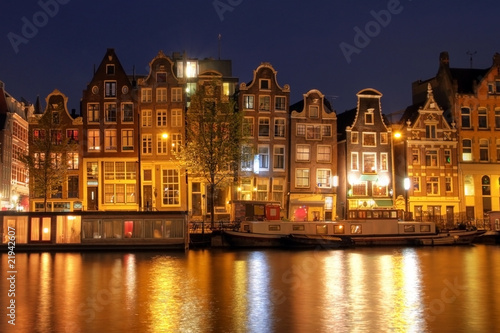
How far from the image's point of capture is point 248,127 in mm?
71312

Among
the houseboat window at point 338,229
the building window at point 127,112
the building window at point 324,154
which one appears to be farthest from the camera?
the building window at point 324,154

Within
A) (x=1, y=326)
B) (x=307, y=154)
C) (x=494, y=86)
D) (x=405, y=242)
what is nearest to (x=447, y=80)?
(x=494, y=86)

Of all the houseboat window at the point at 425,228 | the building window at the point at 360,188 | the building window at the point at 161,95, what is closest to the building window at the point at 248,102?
the building window at the point at 161,95

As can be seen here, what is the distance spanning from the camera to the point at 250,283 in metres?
36.7

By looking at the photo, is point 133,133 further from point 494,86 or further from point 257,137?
point 494,86

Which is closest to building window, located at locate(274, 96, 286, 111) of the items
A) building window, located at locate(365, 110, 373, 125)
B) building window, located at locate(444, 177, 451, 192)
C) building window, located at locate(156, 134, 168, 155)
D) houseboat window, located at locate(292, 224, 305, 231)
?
building window, located at locate(365, 110, 373, 125)

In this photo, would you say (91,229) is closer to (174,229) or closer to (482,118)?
(174,229)

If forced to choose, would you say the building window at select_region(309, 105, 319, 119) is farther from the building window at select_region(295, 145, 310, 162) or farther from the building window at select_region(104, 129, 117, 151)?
the building window at select_region(104, 129, 117, 151)

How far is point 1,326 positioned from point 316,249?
37.7m

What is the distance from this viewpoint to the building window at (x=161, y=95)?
76.5 m

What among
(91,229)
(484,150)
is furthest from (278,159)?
(91,229)

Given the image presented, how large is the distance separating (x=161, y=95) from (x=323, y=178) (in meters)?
20.1

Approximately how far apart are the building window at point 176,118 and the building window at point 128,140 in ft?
15.1

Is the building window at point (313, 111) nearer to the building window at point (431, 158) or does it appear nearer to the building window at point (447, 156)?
the building window at point (431, 158)
